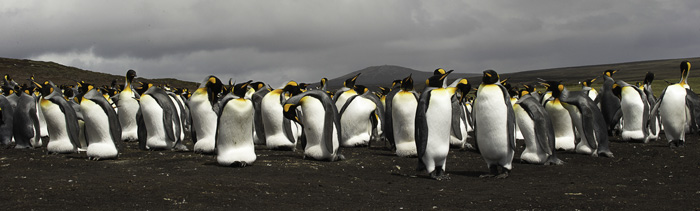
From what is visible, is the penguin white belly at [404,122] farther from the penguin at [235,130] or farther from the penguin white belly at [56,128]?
the penguin white belly at [56,128]

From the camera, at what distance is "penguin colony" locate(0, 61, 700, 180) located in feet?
24.4

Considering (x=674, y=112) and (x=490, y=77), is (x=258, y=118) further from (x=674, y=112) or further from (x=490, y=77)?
(x=674, y=112)

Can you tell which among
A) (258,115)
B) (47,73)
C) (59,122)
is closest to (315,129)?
(258,115)

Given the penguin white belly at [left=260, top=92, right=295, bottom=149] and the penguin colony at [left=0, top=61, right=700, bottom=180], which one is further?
the penguin white belly at [left=260, top=92, right=295, bottom=149]

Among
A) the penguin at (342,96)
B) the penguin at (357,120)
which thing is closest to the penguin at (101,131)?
the penguin at (357,120)

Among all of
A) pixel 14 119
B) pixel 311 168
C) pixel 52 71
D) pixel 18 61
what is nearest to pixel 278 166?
pixel 311 168

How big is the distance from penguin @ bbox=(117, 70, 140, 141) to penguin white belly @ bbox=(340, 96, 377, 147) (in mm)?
3749

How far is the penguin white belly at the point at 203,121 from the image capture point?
31.1 feet

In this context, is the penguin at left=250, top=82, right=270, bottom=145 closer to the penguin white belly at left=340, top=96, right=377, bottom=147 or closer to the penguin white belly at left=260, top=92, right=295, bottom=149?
the penguin white belly at left=260, top=92, right=295, bottom=149

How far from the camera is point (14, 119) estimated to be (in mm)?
10570

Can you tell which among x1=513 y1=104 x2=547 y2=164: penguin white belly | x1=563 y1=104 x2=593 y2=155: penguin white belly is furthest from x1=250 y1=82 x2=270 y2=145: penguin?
x1=563 y1=104 x2=593 y2=155: penguin white belly

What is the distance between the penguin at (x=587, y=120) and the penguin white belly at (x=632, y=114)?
247cm

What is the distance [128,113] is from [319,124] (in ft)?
15.7

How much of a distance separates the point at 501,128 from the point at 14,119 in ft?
26.5
